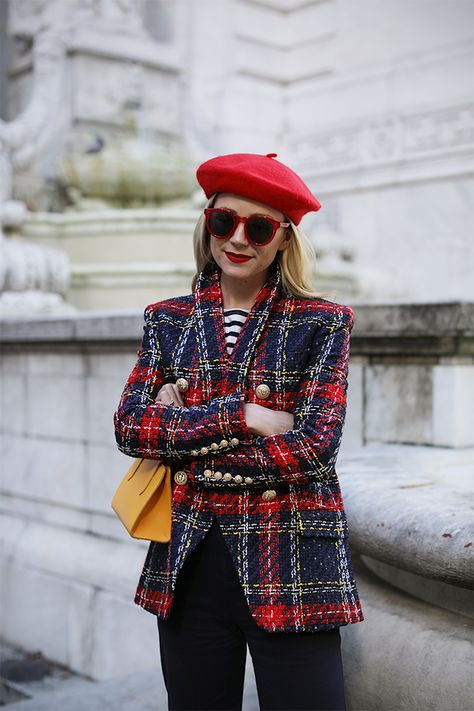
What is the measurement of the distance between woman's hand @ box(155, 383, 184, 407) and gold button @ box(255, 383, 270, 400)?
204 millimetres

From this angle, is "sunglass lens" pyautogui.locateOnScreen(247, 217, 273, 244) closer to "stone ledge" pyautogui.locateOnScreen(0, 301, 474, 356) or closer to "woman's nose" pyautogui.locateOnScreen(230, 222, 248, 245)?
"woman's nose" pyautogui.locateOnScreen(230, 222, 248, 245)

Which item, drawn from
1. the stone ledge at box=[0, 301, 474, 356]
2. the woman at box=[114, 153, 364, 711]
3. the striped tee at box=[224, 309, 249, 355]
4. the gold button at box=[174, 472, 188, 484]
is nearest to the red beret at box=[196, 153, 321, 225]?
the woman at box=[114, 153, 364, 711]

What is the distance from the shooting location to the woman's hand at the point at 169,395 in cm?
234

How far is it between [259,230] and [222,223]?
9 cm

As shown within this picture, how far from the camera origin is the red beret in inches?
90.0

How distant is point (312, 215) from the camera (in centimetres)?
1177

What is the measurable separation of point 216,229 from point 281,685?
106cm

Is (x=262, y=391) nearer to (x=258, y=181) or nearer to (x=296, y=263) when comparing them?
(x=296, y=263)

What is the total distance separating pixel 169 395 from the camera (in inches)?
92.6

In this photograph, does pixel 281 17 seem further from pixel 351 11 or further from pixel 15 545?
pixel 15 545

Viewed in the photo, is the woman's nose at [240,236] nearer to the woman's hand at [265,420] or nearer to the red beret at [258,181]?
the red beret at [258,181]

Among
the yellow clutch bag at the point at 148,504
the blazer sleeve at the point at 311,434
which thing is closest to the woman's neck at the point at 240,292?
the blazer sleeve at the point at 311,434

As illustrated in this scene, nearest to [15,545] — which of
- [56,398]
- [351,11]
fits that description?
[56,398]

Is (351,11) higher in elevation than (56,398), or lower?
higher
